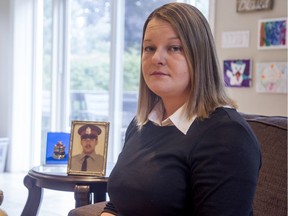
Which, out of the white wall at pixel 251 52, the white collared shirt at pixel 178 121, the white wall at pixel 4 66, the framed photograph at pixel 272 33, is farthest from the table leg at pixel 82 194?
the white wall at pixel 4 66

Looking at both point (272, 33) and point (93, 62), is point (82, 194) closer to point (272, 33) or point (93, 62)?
point (272, 33)

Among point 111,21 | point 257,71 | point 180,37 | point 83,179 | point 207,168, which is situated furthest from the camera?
point 111,21

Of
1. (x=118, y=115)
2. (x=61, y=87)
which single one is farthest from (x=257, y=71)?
(x=61, y=87)

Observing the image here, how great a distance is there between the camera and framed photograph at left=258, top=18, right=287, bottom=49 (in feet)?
8.80

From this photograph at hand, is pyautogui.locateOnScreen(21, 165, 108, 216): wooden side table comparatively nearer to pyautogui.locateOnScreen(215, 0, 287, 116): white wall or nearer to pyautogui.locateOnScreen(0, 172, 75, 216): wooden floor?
pyautogui.locateOnScreen(0, 172, 75, 216): wooden floor

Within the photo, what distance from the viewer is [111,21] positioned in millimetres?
4109

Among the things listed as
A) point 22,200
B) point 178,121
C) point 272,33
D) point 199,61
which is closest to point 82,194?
point 178,121

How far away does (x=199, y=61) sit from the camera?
3.71ft

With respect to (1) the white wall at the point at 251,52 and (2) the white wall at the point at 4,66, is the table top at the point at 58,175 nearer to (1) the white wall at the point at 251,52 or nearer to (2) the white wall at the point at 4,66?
(1) the white wall at the point at 251,52

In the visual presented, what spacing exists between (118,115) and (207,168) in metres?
3.16

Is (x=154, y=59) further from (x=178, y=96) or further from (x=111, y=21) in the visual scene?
(x=111, y=21)

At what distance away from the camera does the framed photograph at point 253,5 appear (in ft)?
8.97

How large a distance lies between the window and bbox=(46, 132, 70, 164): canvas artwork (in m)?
2.04

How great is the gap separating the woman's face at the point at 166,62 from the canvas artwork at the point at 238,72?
5.79 feet
